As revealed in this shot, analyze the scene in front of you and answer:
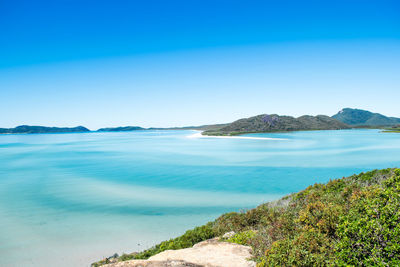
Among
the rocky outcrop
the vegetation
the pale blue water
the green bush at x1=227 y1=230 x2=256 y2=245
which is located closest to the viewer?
the vegetation

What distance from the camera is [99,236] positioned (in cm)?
1212

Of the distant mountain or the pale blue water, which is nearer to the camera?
the pale blue water

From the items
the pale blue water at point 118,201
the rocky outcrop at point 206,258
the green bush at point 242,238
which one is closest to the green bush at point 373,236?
the rocky outcrop at point 206,258

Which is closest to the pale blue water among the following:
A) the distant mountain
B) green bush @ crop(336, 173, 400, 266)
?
green bush @ crop(336, 173, 400, 266)

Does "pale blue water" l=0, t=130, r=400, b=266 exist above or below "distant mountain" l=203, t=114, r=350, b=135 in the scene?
below

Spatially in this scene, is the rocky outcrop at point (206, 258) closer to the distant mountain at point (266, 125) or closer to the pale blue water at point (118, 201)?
the pale blue water at point (118, 201)

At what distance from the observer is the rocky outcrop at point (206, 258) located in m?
5.26

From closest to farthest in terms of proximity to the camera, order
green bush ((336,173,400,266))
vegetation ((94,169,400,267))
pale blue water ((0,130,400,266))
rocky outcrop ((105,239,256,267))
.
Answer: green bush ((336,173,400,266)) → vegetation ((94,169,400,267)) → rocky outcrop ((105,239,256,267)) → pale blue water ((0,130,400,266))

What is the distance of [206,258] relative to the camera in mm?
5605

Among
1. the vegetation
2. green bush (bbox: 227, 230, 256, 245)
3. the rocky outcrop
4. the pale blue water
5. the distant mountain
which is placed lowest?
the pale blue water

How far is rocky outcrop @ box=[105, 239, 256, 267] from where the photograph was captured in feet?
17.3

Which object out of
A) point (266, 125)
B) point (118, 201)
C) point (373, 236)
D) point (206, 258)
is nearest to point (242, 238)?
point (206, 258)

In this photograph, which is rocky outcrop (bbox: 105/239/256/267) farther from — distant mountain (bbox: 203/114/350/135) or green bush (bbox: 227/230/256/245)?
distant mountain (bbox: 203/114/350/135)

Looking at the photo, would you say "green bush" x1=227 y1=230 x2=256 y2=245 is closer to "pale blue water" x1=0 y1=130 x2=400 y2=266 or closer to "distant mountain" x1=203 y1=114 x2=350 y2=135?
"pale blue water" x1=0 y1=130 x2=400 y2=266
